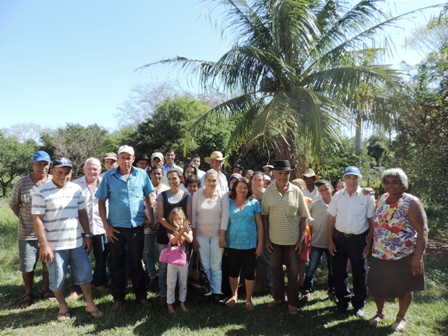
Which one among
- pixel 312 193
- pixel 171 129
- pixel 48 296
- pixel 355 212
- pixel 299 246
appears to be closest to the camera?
pixel 355 212

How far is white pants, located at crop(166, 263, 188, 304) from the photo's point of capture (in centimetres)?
388

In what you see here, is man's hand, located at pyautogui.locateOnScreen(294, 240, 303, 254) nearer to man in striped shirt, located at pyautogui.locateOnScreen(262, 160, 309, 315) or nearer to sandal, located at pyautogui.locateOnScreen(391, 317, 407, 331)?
man in striped shirt, located at pyautogui.locateOnScreen(262, 160, 309, 315)

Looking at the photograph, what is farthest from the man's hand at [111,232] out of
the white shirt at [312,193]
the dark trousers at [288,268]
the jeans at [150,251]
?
the white shirt at [312,193]

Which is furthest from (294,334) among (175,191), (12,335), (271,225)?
(12,335)

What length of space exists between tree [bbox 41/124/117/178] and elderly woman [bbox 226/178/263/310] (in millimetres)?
14258

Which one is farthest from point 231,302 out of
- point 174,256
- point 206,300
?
point 174,256

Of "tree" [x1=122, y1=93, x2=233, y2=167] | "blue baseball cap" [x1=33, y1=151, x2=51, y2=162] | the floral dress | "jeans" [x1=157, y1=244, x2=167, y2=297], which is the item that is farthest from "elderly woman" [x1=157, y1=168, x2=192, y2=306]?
"tree" [x1=122, y1=93, x2=233, y2=167]

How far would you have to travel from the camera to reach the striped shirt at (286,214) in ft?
12.7

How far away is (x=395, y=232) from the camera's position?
11.3 feet

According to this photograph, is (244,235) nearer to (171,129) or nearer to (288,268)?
(288,268)

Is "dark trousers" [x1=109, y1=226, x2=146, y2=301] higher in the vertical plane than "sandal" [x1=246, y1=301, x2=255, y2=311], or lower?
higher

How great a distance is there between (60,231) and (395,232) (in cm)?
397

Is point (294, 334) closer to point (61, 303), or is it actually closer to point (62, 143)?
point (61, 303)

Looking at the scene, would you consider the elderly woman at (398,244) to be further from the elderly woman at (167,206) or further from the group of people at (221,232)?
the elderly woman at (167,206)
